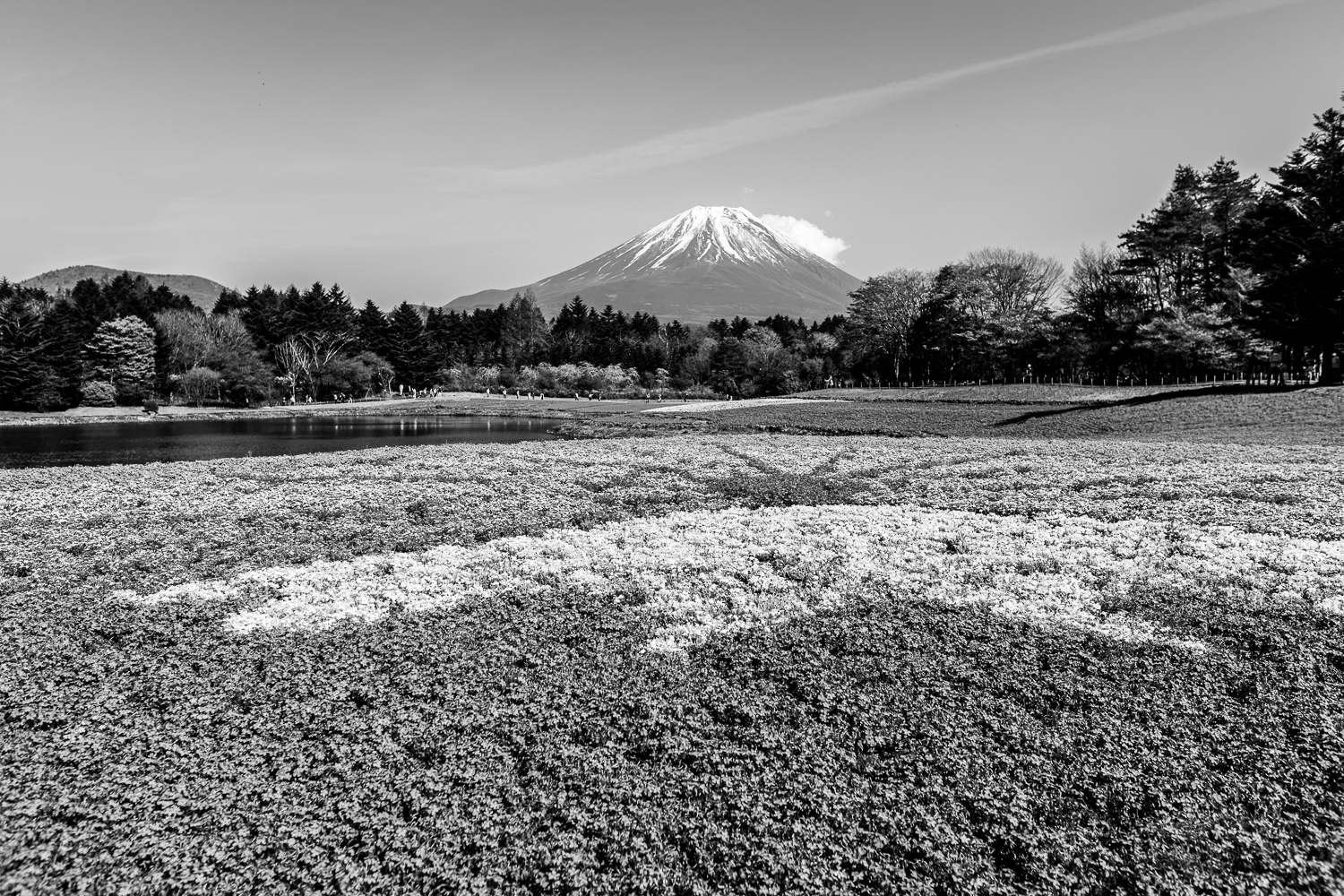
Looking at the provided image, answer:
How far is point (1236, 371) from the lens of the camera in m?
71.4

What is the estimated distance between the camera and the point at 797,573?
946cm

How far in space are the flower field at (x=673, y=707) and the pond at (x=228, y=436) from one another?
72.9 feet

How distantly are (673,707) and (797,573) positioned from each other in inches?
159

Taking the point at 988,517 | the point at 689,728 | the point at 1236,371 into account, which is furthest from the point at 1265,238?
the point at 689,728

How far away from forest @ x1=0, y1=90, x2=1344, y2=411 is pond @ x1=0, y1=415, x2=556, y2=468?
26981 millimetres

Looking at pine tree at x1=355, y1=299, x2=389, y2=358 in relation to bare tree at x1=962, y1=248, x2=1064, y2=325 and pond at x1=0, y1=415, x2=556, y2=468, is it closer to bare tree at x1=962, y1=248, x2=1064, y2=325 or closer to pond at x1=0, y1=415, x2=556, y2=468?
pond at x1=0, y1=415, x2=556, y2=468

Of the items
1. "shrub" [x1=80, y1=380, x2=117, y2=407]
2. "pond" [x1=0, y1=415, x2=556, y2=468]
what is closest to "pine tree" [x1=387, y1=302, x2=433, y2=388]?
"shrub" [x1=80, y1=380, x2=117, y2=407]

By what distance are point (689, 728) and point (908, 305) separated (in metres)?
104

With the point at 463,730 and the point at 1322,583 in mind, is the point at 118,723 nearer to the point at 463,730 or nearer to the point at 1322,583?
the point at 463,730

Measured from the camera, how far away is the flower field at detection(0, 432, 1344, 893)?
416 cm

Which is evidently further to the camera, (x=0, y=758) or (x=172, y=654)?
(x=172, y=654)

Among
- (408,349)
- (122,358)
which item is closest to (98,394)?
(122,358)

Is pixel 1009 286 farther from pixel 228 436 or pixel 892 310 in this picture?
pixel 228 436

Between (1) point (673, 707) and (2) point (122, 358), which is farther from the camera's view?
(2) point (122, 358)
